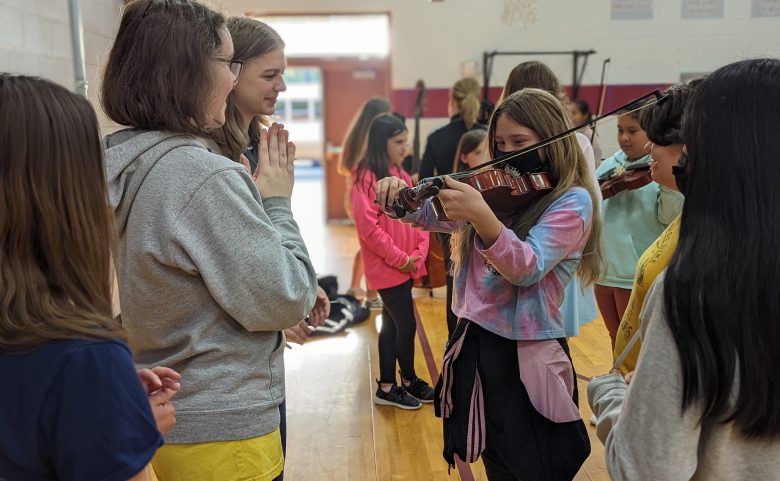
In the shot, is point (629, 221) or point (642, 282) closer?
point (642, 282)

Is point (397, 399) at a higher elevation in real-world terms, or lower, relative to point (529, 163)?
lower

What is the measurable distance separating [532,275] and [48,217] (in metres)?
1.13

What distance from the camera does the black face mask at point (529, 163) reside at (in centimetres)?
181

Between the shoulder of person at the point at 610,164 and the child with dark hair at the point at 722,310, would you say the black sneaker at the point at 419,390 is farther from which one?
the child with dark hair at the point at 722,310

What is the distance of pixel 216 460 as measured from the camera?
1.21 metres

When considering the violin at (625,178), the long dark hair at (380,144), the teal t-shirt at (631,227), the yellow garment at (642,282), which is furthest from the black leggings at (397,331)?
the yellow garment at (642,282)

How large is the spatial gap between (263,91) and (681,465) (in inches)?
49.7

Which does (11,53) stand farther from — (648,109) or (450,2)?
(450,2)

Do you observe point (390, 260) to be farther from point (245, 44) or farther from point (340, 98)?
point (340, 98)

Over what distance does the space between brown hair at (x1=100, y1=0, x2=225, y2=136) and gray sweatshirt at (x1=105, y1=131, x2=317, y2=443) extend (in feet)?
0.15

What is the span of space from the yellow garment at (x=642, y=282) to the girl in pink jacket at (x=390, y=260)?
1924 millimetres

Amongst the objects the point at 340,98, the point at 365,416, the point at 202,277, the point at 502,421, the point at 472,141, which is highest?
the point at 340,98

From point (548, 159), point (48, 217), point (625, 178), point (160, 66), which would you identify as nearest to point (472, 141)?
point (625, 178)

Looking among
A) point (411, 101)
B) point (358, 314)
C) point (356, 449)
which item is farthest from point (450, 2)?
point (356, 449)
